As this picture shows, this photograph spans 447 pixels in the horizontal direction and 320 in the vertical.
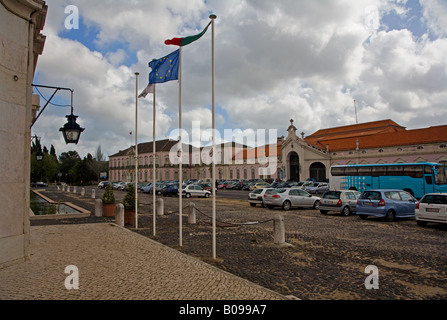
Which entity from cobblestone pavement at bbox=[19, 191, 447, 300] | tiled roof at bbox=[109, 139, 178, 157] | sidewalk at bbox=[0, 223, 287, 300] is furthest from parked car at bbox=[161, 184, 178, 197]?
tiled roof at bbox=[109, 139, 178, 157]

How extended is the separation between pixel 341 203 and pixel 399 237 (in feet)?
23.7

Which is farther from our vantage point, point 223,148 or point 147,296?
point 223,148

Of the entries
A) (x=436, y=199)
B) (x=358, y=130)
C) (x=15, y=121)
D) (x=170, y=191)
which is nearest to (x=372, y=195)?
(x=436, y=199)

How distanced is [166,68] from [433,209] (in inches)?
476

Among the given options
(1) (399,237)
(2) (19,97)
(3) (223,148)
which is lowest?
(1) (399,237)

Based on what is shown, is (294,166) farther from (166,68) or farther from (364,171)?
(166,68)

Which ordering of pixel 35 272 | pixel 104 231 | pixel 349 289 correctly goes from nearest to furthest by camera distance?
pixel 349 289 → pixel 35 272 → pixel 104 231

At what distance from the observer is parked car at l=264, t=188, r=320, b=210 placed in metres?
→ 22.2

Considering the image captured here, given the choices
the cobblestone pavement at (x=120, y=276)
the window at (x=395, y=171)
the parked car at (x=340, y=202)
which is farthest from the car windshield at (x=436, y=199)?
the window at (x=395, y=171)

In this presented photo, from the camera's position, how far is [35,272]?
6.92m

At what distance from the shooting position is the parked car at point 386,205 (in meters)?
16.0

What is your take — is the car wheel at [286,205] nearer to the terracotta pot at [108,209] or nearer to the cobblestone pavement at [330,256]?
the cobblestone pavement at [330,256]
